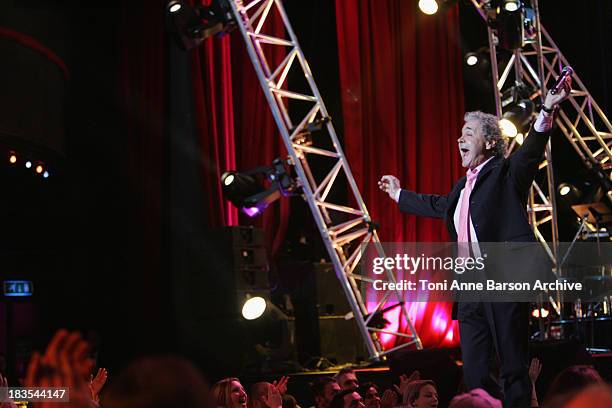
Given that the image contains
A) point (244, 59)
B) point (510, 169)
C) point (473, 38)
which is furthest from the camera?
point (473, 38)

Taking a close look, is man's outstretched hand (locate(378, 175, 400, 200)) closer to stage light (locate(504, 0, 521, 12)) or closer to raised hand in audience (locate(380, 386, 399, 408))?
raised hand in audience (locate(380, 386, 399, 408))

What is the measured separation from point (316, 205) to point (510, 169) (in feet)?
11.0

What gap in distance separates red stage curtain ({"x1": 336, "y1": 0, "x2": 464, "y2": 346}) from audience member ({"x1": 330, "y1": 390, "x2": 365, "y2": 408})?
200 inches

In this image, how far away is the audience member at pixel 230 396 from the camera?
3.96 metres

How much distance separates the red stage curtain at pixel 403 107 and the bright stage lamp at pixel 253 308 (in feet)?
7.65

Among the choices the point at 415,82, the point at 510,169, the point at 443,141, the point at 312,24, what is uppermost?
the point at 312,24

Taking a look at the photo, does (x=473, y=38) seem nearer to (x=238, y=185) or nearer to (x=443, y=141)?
(x=443, y=141)

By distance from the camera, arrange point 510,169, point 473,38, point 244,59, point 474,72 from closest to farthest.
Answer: point 510,169, point 474,72, point 244,59, point 473,38

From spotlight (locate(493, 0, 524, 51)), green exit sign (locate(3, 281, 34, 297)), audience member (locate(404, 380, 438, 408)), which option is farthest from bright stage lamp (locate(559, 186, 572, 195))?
green exit sign (locate(3, 281, 34, 297))

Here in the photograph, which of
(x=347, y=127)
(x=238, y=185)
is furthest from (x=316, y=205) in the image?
(x=347, y=127)

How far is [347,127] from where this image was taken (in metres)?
8.91

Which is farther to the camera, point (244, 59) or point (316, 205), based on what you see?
point (244, 59)

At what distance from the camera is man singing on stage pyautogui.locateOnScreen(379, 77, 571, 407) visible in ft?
11.9

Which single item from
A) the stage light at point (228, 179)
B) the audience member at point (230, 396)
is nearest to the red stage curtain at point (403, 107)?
the stage light at point (228, 179)
